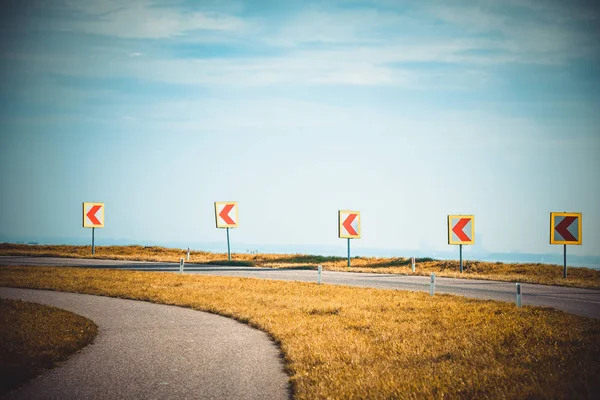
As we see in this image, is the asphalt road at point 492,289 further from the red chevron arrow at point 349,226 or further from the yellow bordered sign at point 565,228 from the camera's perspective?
the red chevron arrow at point 349,226

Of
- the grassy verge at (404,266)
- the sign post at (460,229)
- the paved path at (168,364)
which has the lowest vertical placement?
the grassy verge at (404,266)

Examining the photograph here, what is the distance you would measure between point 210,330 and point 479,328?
6051mm

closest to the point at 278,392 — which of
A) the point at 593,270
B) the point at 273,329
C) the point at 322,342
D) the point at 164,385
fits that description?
the point at 164,385

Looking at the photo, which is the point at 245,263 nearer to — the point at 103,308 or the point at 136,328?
the point at 103,308

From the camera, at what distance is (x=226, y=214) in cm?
3600

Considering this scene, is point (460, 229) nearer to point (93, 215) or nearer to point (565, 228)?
point (565, 228)

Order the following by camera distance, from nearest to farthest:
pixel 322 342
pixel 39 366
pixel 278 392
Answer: pixel 278 392
pixel 39 366
pixel 322 342

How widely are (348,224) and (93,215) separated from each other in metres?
20.9

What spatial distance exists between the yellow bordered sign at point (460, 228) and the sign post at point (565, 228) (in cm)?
508

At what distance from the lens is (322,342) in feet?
32.3

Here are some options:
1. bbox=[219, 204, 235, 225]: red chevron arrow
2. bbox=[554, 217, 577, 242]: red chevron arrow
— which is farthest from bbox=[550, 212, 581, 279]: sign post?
bbox=[219, 204, 235, 225]: red chevron arrow

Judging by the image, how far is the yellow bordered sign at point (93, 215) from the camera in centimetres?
3978

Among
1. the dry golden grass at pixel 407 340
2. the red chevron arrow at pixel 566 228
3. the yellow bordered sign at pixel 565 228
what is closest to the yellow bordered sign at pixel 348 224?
Result: the yellow bordered sign at pixel 565 228

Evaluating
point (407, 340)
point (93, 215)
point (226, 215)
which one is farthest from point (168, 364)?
point (93, 215)
